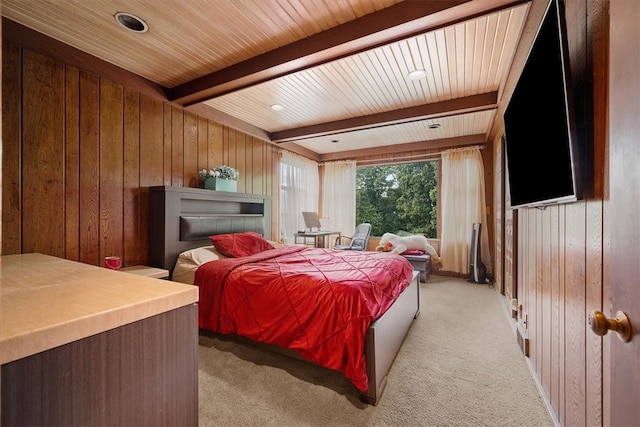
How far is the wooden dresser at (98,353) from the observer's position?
2.17 ft

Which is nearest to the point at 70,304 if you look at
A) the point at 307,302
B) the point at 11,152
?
the point at 307,302

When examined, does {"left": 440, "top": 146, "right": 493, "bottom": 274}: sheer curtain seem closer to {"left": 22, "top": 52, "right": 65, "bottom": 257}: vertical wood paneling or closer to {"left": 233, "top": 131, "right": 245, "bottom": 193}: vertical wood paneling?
{"left": 233, "top": 131, "right": 245, "bottom": 193}: vertical wood paneling

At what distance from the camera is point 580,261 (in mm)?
1343

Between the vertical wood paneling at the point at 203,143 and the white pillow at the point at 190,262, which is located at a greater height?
the vertical wood paneling at the point at 203,143

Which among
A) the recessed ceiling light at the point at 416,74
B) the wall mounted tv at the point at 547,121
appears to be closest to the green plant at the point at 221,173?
the recessed ceiling light at the point at 416,74

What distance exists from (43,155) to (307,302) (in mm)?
2303

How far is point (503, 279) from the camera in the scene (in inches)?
151

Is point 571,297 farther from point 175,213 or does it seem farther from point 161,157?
point 161,157

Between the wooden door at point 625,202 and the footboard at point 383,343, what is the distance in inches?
45.5

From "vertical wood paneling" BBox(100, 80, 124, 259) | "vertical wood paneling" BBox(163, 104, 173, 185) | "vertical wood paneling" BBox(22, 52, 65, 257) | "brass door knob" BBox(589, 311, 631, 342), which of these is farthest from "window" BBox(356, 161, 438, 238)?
"brass door knob" BBox(589, 311, 631, 342)

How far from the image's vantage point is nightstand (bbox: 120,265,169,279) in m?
2.68

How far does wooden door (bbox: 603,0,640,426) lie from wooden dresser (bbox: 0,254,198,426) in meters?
1.18

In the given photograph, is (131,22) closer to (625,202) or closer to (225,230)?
(225,230)

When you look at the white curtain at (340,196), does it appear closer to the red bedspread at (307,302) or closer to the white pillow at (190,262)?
the red bedspread at (307,302)
